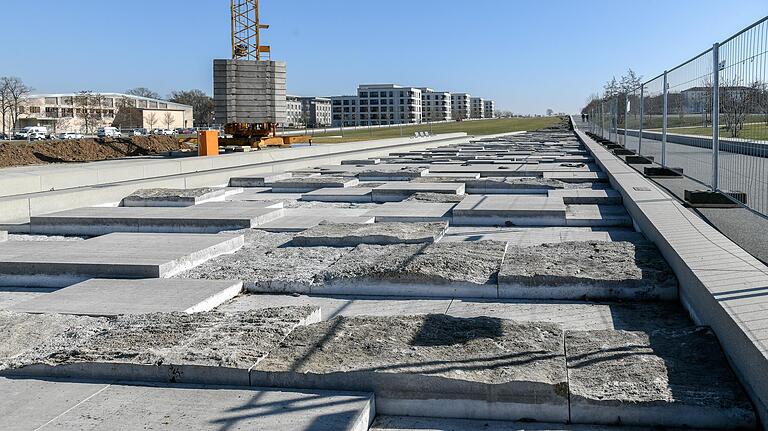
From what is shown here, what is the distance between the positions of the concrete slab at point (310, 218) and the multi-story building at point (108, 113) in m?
85.9

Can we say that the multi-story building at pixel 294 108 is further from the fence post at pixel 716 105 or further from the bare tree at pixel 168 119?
the fence post at pixel 716 105

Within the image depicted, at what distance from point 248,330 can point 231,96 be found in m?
29.7

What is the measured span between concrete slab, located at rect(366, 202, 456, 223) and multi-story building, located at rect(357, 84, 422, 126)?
17040 centimetres

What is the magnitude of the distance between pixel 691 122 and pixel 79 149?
25314mm

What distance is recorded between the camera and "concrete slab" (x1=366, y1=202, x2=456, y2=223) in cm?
953

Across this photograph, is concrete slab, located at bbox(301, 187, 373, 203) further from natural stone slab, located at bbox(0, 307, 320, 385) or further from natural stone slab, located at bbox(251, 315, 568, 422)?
natural stone slab, located at bbox(251, 315, 568, 422)

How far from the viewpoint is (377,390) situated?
3.72 m

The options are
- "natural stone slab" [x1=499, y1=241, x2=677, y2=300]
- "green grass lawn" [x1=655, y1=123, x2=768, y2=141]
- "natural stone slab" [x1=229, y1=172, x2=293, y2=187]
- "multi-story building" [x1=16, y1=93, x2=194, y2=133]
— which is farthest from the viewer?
"multi-story building" [x1=16, y1=93, x2=194, y2=133]

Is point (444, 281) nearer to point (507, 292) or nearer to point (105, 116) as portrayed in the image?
point (507, 292)

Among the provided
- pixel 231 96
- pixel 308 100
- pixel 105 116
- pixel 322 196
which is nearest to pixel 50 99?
pixel 105 116

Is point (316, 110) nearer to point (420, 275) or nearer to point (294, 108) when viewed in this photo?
point (294, 108)

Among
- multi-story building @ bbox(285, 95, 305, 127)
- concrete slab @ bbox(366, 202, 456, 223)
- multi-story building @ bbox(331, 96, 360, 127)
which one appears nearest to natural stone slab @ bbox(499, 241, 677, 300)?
concrete slab @ bbox(366, 202, 456, 223)

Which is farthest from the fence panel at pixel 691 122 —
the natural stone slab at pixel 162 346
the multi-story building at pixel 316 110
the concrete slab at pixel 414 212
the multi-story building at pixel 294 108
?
the multi-story building at pixel 316 110

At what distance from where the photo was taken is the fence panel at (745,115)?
21.3 feet
